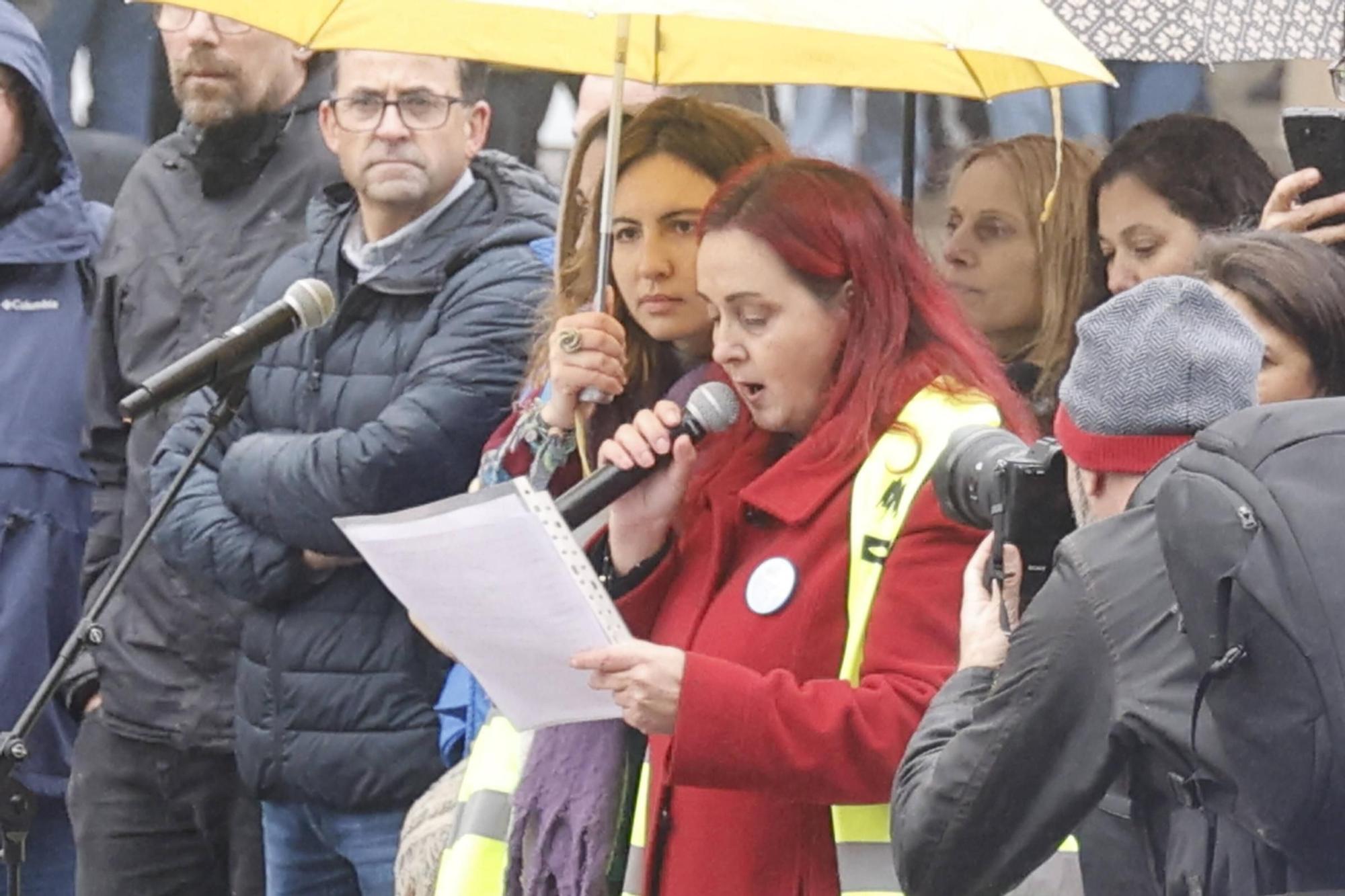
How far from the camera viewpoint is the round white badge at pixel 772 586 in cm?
334

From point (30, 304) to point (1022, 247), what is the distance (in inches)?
92.6

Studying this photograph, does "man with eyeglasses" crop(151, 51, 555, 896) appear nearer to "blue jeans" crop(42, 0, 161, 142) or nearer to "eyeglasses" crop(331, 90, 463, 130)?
"eyeglasses" crop(331, 90, 463, 130)

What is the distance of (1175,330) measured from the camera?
2535mm

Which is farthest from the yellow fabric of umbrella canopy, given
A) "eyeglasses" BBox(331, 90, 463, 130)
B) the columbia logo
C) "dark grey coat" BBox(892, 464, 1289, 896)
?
"dark grey coat" BBox(892, 464, 1289, 896)

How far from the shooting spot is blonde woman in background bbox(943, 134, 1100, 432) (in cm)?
459

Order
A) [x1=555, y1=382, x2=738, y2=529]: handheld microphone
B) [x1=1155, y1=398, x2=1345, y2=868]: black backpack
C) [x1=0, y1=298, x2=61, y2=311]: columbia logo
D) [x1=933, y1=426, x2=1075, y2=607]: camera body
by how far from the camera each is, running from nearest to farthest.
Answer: [x1=1155, y1=398, x2=1345, y2=868]: black backpack → [x1=933, y1=426, x2=1075, y2=607]: camera body → [x1=555, y1=382, x2=738, y2=529]: handheld microphone → [x1=0, y1=298, x2=61, y2=311]: columbia logo

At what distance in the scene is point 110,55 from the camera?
21.6 ft

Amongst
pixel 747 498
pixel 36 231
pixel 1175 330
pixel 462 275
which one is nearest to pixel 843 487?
pixel 747 498

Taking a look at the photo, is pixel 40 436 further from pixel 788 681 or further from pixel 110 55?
pixel 788 681

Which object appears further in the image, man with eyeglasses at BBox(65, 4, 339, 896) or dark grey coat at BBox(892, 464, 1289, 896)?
man with eyeglasses at BBox(65, 4, 339, 896)

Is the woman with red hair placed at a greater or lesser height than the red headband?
lesser

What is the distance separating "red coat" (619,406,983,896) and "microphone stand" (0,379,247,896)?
918 millimetres

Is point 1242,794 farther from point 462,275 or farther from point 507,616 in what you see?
point 462,275

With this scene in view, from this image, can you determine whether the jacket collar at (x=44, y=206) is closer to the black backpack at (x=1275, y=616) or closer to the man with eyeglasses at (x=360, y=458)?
the man with eyeglasses at (x=360, y=458)
